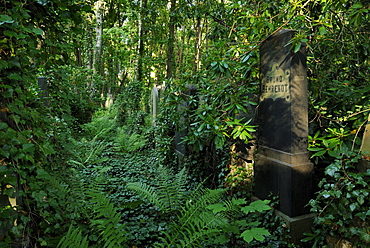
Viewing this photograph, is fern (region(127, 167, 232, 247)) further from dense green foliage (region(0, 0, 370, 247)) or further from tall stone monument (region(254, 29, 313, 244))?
tall stone monument (region(254, 29, 313, 244))

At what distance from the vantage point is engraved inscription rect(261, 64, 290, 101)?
2848 mm

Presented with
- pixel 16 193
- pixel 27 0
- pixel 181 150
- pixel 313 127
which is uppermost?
pixel 27 0

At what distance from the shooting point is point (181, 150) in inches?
205

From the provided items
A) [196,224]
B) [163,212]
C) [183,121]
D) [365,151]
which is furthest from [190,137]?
[365,151]

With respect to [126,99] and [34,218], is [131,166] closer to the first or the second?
[34,218]

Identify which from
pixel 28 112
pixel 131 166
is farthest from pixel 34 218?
pixel 131 166

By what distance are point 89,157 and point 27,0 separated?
400 cm

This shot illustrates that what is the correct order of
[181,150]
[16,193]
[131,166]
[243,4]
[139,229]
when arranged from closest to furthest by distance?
1. [16,193]
2. [139,229]
3. [243,4]
4. [181,150]
5. [131,166]

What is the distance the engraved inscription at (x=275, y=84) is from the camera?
2848 millimetres

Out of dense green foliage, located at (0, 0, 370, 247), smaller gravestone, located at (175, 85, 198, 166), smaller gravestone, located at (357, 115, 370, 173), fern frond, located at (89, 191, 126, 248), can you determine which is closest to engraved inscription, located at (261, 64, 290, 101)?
dense green foliage, located at (0, 0, 370, 247)

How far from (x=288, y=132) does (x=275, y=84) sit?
2.14 feet

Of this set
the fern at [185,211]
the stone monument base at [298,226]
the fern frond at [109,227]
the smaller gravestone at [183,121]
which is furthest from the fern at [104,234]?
the smaller gravestone at [183,121]

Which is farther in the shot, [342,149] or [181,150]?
[181,150]

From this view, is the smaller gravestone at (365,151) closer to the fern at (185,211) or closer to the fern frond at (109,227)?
the fern at (185,211)
